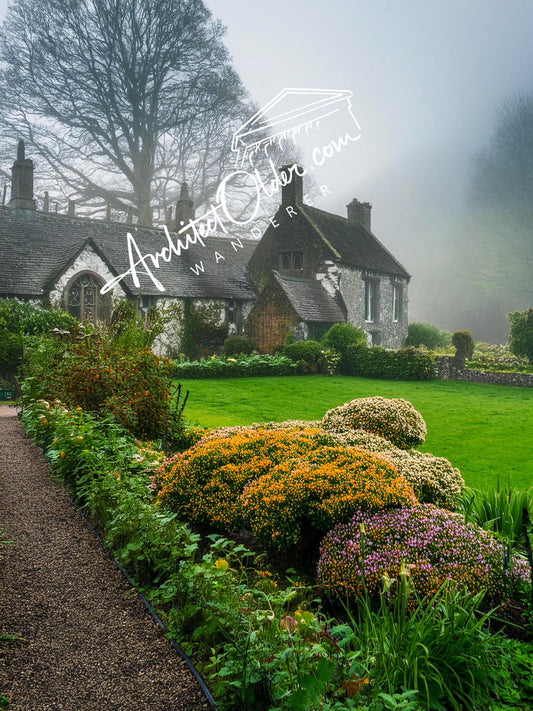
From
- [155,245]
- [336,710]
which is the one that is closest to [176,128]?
[155,245]

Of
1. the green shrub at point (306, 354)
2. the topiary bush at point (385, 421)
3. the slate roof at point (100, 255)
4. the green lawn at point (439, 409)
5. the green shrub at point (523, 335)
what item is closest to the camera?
→ the topiary bush at point (385, 421)

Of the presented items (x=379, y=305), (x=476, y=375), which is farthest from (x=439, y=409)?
(x=379, y=305)

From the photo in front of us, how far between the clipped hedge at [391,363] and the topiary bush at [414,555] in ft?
61.9

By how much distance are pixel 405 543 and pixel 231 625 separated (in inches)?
58.3

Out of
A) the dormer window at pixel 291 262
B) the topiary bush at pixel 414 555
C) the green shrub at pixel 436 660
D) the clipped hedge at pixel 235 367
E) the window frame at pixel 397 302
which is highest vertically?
the dormer window at pixel 291 262

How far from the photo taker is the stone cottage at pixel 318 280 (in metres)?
26.9

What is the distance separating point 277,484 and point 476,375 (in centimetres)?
2000

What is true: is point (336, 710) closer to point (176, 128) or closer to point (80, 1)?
point (176, 128)

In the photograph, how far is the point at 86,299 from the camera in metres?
24.7

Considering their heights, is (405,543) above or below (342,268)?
below

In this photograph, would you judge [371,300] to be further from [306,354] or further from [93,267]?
[93,267]

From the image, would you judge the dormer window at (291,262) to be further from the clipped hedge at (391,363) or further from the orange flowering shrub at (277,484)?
the orange flowering shrub at (277,484)

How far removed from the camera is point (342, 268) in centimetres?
2958

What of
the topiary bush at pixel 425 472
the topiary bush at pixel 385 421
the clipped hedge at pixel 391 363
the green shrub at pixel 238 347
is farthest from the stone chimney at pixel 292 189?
the topiary bush at pixel 425 472
